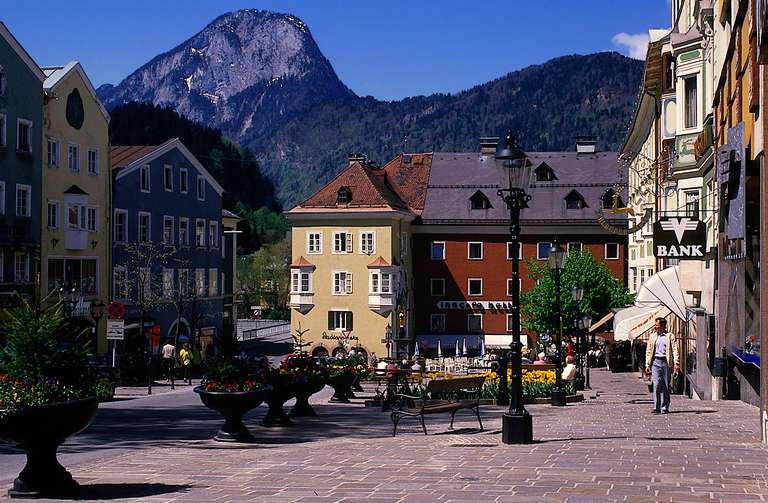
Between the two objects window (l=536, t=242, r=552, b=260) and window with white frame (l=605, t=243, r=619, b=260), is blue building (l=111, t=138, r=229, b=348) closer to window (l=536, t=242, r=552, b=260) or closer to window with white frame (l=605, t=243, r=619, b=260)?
window (l=536, t=242, r=552, b=260)

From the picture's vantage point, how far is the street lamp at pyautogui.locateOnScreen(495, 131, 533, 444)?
1647 centimetres

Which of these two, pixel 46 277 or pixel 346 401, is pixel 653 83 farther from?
pixel 46 277

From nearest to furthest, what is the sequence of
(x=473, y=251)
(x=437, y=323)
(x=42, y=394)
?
1. (x=42, y=394)
2. (x=473, y=251)
3. (x=437, y=323)

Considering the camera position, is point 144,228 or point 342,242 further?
point 342,242

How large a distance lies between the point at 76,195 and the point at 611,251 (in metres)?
39.7

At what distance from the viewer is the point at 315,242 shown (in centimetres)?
7750

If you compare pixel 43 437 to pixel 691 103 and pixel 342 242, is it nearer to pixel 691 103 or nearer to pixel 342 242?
pixel 691 103

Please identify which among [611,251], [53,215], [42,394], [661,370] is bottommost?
[661,370]

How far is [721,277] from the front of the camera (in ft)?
85.8

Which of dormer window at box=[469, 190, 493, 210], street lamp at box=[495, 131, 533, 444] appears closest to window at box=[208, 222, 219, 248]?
dormer window at box=[469, 190, 493, 210]

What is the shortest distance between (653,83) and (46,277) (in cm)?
2815

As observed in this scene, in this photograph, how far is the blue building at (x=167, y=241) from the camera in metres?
60.4

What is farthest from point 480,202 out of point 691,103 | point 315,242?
point 691,103

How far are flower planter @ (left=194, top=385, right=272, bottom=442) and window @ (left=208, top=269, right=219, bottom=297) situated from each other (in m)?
53.8
